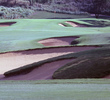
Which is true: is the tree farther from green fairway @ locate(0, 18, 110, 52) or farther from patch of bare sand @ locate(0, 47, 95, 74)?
patch of bare sand @ locate(0, 47, 95, 74)

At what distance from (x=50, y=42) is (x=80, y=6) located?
6447 centimetres

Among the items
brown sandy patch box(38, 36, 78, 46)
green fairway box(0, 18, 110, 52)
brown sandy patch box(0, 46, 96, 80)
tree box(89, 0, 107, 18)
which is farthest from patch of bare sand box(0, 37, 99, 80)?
tree box(89, 0, 107, 18)

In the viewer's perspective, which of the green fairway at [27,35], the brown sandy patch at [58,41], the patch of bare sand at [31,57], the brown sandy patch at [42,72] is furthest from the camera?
the brown sandy patch at [58,41]

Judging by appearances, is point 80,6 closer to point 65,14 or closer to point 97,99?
point 65,14

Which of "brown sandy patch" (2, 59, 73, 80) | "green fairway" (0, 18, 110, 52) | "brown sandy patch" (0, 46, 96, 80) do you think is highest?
"brown sandy patch" (2, 59, 73, 80)

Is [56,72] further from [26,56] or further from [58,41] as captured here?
[58,41]

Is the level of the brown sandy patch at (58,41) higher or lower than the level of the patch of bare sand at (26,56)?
lower

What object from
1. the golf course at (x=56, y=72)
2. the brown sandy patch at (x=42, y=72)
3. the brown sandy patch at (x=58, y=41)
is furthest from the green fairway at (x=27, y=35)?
the brown sandy patch at (x=42, y=72)

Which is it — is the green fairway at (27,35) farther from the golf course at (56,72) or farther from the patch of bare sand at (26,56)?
the patch of bare sand at (26,56)

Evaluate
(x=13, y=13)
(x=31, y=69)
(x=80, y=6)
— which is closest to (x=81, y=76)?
(x=31, y=69)

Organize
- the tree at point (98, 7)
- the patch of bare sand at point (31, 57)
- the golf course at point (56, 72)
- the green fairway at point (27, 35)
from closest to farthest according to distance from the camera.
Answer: the golf course at point (56, 72) → the patch of bare sand at point (31, 57) → the green fairway at point (27, 35) → the tree at point (98, 7)

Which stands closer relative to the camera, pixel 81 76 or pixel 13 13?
pixel 81 76

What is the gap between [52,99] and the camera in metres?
6.15

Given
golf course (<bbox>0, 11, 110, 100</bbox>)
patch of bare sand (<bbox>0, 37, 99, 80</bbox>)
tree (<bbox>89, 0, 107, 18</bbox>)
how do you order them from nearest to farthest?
golf course (<bbox>0, 11, 110, 100</bbox>) < patch of bare sand (<bbox>0, 37, 99, 80</bbox>) < tree (<bbox>89, 0, 107, 18</bbox>)
